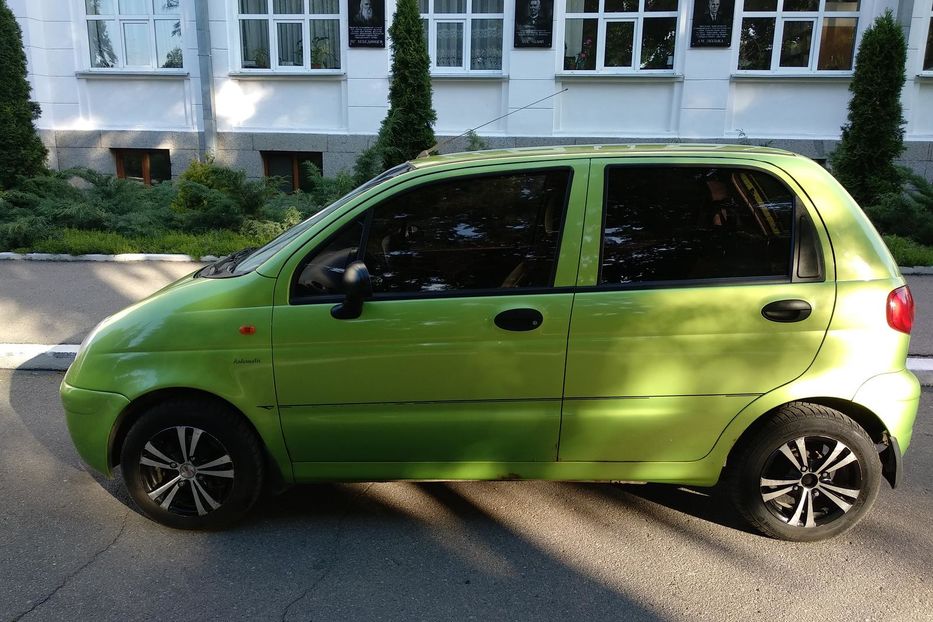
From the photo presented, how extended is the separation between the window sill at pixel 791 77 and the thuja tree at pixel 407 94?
18.5 ft

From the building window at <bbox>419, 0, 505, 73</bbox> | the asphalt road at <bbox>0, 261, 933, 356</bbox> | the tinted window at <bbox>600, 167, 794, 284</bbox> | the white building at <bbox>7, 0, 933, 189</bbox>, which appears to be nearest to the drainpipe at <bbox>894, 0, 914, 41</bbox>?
the white building at <bbox>7, 0, 933, 189</bbox>

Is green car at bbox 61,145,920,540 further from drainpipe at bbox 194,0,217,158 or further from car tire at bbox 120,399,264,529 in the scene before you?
drainpipe at bbox 194,0,217,158

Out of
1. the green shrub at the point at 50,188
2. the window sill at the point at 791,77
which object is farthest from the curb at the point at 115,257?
the window sill at the point at 791,77

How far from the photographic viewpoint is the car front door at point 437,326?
309cm

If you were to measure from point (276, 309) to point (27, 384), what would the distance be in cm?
345

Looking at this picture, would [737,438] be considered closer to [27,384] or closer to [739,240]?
[739,240]

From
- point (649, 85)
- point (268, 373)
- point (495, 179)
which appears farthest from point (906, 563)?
point (649, 85)

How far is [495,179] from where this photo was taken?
10.7 feet

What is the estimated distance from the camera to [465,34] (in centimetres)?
1286

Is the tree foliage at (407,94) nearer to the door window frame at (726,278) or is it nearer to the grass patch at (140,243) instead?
the grass patch at (140,243)

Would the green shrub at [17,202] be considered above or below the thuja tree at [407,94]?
below

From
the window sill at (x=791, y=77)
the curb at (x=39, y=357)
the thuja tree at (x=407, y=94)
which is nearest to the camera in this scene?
the curb at (x=39, y=357)

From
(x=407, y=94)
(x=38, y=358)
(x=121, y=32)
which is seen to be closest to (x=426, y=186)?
(x=38, y=358)

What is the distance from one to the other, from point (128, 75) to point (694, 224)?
43.9 ft
